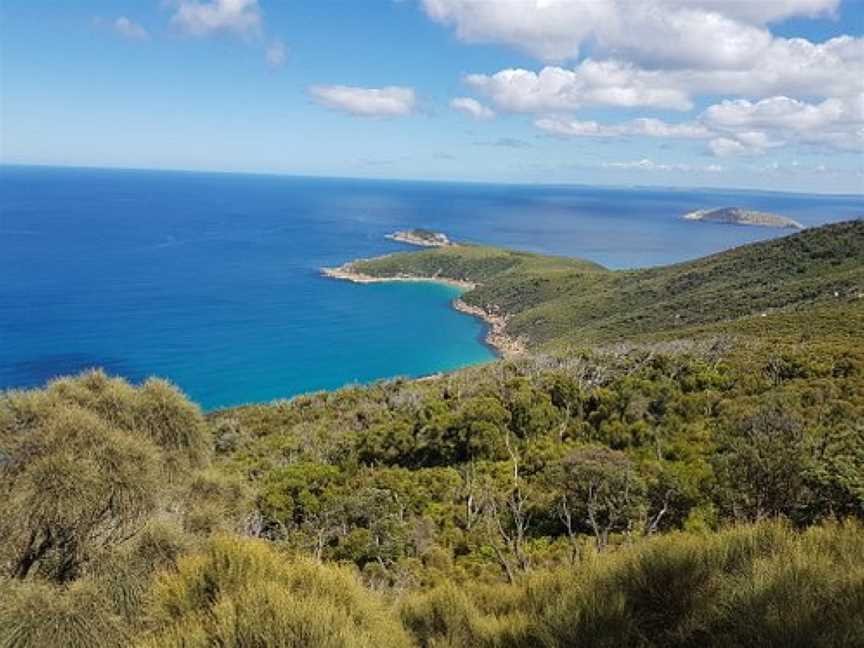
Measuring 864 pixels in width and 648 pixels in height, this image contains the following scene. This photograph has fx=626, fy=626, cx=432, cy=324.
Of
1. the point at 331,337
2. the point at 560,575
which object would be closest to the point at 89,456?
the point at 560,575

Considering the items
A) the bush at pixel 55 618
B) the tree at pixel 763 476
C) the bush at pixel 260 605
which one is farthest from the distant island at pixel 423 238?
the bush at pixel 55 618

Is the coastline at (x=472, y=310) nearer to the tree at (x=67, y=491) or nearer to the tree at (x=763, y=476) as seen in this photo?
the tree at (x=763, y=476)

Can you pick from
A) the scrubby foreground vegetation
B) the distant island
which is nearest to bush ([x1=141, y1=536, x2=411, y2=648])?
the scrubby foreground vegetation

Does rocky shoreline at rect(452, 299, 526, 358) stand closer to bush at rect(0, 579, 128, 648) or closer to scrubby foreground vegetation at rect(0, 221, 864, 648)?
scrubby foreground vegetation at rect(0, 221, 864, 648)

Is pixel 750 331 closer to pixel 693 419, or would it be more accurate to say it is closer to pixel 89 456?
pixel 693 419

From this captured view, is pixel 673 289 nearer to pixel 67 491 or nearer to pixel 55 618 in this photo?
pixel 67 491

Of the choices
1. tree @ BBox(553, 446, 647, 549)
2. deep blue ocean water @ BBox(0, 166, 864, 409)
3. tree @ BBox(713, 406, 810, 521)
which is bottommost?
deep blue ocean water @ BBox(0, 166, 864, 409)
